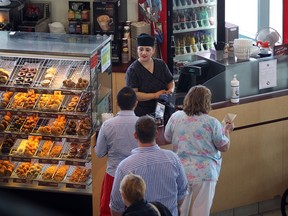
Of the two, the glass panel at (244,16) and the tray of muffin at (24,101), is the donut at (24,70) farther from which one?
the glass panel at (244,16)

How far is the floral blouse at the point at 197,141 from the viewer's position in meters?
5.75

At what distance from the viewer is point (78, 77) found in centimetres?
646

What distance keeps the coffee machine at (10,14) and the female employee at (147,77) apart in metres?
2.38

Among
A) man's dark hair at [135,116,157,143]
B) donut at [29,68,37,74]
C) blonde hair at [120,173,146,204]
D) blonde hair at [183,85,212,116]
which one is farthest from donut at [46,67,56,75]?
blonde hair at [120,173,146,204]

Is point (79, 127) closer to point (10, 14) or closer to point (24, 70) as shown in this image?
point (24, 70)

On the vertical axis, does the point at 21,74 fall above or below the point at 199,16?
below

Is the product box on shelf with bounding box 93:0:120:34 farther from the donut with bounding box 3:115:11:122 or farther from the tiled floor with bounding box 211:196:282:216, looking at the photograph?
the tiled floor with bounding box 211:196:282:216

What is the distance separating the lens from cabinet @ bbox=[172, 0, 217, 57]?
30.8ft

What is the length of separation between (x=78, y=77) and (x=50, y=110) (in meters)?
0.37

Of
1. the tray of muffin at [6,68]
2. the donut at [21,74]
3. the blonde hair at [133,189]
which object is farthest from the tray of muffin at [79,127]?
the blonde hair at [133,189]

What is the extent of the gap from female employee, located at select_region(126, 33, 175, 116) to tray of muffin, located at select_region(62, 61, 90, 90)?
557 mm

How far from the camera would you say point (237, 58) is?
7.25m

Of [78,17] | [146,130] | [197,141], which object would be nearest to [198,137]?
[197,141]

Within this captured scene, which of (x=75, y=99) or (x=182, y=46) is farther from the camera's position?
(x=182, y=46)
